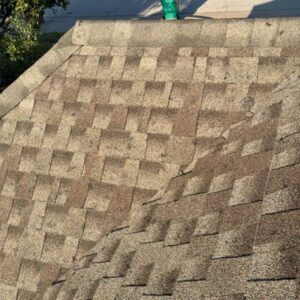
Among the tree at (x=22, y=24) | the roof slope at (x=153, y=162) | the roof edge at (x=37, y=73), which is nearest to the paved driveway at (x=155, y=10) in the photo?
the tree at (x=22, y=24)

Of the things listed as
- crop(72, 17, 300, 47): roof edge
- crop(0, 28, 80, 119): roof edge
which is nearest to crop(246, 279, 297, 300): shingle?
crop(72, 17, 300, 47): roof edge

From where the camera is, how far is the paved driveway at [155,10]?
24.6 meters

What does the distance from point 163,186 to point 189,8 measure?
2294 centimetres

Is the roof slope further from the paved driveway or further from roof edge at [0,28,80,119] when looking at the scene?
the paved driveway

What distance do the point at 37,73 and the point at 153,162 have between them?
3886 millimetres

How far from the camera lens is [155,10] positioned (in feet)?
91.5

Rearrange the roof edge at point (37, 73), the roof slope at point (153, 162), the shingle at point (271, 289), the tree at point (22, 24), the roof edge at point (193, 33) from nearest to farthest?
1. the shingle at point (271, 289)
2. the roof slope at point (153, 162)
3. the roof edge at point (193, 33)
4. the roof edge at point (37, 73)
5. the tree at point (22, 24)

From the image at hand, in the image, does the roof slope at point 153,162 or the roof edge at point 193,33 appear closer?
the roof slope at point 153,162

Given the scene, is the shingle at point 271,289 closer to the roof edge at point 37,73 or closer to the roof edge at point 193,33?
the roof edge at point 193,33

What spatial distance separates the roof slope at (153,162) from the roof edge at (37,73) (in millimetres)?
34

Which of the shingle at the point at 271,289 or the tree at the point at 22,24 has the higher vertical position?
the tree at the point at 22,24

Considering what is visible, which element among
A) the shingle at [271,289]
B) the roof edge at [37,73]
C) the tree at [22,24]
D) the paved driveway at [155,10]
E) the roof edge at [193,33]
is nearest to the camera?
the shingle at [271,289]

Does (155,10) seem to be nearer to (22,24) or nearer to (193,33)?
(22,24)

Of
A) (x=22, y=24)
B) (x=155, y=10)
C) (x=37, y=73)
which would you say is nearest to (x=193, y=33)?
(x=37, y=73)
